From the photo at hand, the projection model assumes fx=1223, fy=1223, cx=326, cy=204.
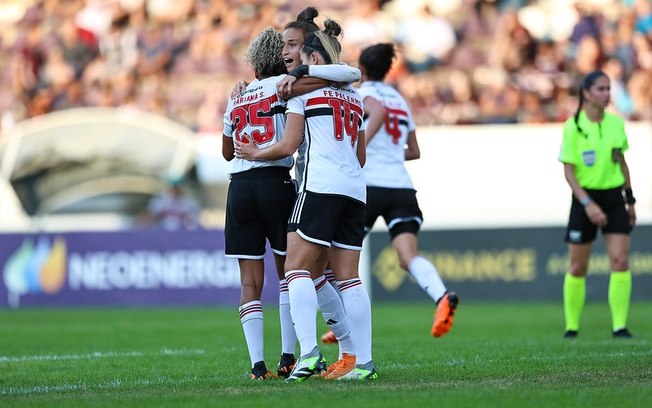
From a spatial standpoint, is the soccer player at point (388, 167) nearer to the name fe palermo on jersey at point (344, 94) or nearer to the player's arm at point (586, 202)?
the player's arm at point (586, 202)

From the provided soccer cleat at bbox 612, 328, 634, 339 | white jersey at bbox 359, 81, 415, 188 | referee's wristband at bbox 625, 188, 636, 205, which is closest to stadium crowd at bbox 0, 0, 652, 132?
referee's wristband at bbox 625, 188, 636, 205

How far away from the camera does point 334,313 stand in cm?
748

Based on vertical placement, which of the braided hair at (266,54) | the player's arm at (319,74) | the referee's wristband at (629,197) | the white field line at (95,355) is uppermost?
the braided hair at (266,54)

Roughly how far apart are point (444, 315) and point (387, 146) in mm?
1672

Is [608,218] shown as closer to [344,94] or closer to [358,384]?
[344,94]

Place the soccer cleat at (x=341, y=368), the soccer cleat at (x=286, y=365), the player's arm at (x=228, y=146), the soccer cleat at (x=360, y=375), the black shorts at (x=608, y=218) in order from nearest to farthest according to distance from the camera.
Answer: the soccer cleat at (x=360, y=375), the soccer cleat at (x=341, y=368), the player's arm at (x=228, y=146), the soccer cleat at (x=286, y=365), the black shorts at (x=608, y=218)

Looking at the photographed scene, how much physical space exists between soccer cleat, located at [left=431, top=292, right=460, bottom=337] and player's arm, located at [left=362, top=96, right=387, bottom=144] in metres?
1.50

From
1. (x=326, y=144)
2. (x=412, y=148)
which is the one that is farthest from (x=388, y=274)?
(x=326, y=144)

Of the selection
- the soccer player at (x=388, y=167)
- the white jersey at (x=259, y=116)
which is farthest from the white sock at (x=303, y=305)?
the soccer player at (x=388, y=167)

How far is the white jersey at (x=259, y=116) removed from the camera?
7.23 meters

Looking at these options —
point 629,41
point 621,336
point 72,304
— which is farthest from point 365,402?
point 629,41

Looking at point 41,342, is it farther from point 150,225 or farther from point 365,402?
point 150,225

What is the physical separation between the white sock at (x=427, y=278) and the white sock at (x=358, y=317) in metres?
2.53

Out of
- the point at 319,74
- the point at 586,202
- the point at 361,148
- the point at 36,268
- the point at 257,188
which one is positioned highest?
the point at 319,74
